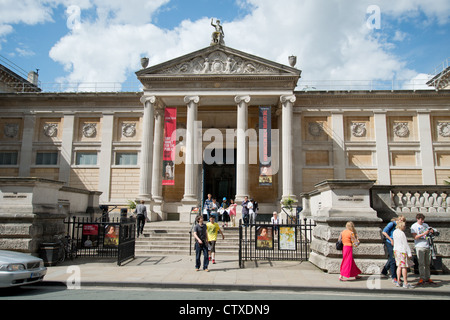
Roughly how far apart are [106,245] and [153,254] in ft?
8.89

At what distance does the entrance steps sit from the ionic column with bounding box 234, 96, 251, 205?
5.09 meters

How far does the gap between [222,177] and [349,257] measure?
19.0m

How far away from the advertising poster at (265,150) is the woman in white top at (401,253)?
45.5ft

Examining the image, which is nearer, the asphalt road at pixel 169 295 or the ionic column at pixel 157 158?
the asphalt road at pixel 169 295

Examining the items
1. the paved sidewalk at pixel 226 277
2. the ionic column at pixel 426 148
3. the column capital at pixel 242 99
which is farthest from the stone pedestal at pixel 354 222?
the ionic column at pixel 426 148

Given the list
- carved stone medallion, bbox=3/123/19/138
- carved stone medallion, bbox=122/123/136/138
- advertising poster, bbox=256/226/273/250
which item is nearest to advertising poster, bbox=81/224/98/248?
advertising poster, bbox=256/226/273/250

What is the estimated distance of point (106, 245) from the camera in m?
12.7

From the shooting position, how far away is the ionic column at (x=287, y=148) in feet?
75.4

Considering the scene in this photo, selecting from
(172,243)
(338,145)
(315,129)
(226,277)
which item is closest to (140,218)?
(172,243)

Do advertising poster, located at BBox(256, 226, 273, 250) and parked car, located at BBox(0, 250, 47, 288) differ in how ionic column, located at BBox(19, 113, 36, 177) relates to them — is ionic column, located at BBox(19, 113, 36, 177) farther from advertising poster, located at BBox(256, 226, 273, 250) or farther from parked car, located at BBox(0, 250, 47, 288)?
advertising poster, located at BBox(256, 226, 273, 250)

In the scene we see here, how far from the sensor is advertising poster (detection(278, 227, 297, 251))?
12.3 m

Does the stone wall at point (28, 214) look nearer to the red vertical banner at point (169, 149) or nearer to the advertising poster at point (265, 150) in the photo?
the red vertical banner at point (169, 149)
